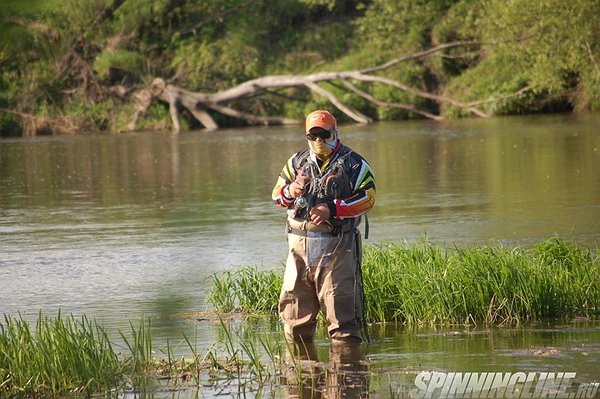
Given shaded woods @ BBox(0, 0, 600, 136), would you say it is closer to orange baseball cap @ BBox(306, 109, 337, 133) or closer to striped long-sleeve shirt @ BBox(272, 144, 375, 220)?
striped long-sleeve shirt @ BBox(272, 144, 375, 220)

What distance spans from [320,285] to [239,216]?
9829 mm

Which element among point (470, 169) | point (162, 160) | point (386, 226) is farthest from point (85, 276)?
point (162, 160)

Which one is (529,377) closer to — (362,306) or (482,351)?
(482,351)

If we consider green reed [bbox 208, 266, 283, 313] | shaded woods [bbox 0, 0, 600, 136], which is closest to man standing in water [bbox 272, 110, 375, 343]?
green reed [bbox 208, 266, 283, 313]

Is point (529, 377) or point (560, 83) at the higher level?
point (560, 83)

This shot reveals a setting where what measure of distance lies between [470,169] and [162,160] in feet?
28.9

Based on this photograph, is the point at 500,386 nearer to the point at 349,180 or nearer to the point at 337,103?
the point at 349,180

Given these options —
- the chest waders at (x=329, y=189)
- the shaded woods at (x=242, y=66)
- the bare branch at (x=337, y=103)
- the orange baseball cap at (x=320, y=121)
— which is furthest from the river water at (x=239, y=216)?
the shaded woods at (x=242, y=66)

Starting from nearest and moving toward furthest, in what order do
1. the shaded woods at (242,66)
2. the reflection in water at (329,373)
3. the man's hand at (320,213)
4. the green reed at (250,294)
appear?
the reflection in water at (329,373) → the man's hand at (320,213) → the green reed at (250,294) → the shaded woods at (242,66)

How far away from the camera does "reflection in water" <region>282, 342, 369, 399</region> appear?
282 inches

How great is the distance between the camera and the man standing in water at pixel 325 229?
27.1 feet

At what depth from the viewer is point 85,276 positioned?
511 inches

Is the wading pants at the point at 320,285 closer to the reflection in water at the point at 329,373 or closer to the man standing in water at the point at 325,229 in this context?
the man standing in water at the point at 325,229

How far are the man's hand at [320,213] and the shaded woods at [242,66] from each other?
31544 millimetres
